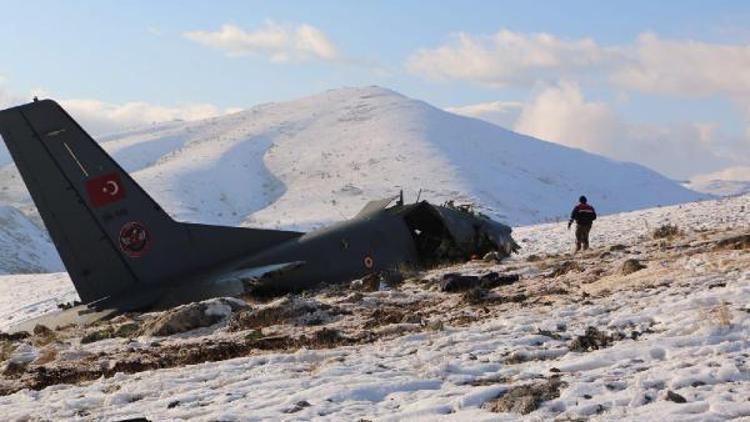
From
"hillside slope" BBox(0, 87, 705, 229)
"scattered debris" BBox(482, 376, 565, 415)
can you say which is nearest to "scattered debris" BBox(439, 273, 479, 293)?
"scattered debris" BBox(482, 376, 565, 415)

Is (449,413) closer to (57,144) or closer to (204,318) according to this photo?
(204,318)

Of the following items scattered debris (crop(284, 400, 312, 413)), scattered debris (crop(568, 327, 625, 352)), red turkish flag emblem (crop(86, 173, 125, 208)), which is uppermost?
red turkish flag emblem (crop(86, 173, 125, 208))

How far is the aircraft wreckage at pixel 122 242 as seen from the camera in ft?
57.6

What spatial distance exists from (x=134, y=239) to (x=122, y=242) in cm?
25

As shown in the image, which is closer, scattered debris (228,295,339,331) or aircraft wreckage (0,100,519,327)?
scattered debris (228,295,339,331)

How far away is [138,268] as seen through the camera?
1789cm

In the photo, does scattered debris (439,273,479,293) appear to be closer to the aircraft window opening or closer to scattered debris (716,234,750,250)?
scattered debris (716,234,750,250)

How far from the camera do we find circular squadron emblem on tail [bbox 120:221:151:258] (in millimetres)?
17828

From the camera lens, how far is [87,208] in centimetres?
1777

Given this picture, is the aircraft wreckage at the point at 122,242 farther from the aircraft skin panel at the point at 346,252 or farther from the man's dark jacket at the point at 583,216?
the man's dark jacket at the point at 583,216

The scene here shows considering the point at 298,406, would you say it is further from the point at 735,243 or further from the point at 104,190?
the point at 104,190

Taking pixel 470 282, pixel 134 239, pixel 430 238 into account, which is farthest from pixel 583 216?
pixel 134 239

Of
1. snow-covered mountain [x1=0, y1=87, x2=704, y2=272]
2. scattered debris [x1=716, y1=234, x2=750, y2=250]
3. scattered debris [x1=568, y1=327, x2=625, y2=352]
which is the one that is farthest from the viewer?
snow-covered mountain [x1=0, y1=87, x2=704, y2=272]

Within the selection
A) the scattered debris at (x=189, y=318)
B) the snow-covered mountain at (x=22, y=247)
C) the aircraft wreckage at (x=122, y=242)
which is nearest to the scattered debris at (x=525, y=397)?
the scattered debris at (x=189, y=318)
